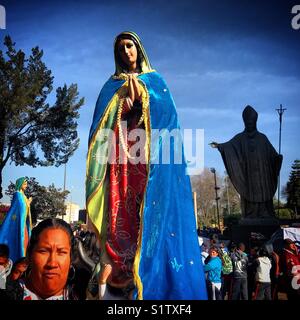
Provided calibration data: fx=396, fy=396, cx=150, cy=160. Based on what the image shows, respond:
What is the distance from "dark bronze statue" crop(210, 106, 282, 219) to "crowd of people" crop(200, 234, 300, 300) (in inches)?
49.6

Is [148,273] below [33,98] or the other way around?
below

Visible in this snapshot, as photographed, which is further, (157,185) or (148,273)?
(157,185)

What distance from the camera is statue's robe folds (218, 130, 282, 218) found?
5.82 metres

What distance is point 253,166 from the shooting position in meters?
6.11

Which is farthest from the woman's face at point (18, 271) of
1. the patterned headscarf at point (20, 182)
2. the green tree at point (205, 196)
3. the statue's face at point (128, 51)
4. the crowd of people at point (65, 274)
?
the statue's face at point (128, 51)

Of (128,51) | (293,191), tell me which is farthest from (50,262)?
(293,191)

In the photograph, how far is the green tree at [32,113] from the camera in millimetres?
4094

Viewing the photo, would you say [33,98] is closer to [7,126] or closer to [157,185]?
[7,126]

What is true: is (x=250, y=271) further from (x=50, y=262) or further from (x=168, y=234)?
(x=50, y=262)

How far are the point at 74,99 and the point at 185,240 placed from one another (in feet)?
6.24

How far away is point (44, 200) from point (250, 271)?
2.58m
